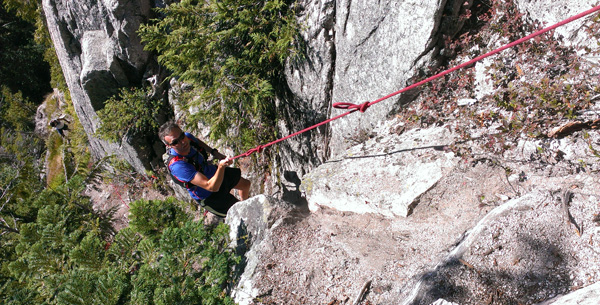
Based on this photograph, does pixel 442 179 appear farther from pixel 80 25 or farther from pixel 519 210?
pixel 80 25

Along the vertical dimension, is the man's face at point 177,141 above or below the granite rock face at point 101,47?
below

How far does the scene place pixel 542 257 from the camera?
97.3 inches

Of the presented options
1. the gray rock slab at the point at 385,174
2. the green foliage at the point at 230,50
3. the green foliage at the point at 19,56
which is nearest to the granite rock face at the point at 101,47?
the green foliage at the point at 230,50

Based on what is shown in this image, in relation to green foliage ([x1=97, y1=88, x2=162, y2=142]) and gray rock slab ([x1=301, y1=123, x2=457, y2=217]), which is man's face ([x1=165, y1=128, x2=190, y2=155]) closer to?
gray rock slab ([x1=301, y1=123, x2=457, y2=217])

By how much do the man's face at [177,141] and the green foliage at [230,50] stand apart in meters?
1.35

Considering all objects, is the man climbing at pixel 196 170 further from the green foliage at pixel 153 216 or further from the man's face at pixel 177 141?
the green foliage at pixel 153 216

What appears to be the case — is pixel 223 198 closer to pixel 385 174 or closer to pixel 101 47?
pixel 385 174

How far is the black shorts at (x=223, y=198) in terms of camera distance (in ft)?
18.4

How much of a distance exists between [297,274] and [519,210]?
214cm

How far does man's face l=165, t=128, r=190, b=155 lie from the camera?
4.51m

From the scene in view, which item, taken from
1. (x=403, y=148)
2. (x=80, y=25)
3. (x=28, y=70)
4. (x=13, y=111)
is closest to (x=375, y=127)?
(x=403, y=148)

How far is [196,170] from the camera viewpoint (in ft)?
15.6

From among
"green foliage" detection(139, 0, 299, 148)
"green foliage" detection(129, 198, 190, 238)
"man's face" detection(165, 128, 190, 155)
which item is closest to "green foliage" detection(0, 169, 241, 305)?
"green foliage" detection(129, 198, 190, 238)

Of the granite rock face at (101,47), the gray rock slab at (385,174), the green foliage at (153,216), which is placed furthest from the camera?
the granite rock face at (101,47)
